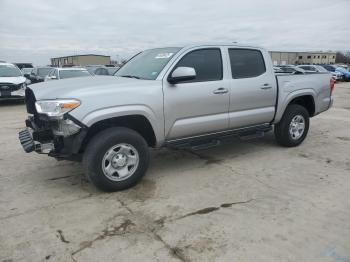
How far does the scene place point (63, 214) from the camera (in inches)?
144

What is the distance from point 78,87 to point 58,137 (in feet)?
2.06

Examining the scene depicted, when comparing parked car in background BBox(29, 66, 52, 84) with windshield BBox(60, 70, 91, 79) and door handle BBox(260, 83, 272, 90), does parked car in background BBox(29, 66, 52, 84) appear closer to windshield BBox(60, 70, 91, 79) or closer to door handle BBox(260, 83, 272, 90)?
windshield BBox(60, 70, 91, 79)

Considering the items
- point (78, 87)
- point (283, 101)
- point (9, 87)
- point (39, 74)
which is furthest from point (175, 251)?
point (39, 74)

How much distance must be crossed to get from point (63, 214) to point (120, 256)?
108cm

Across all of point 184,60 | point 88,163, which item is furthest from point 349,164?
point 88,163

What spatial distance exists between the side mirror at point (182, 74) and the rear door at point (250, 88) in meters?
0.99

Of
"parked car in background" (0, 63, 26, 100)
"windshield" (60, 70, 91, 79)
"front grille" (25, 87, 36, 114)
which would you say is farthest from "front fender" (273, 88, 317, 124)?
"parked car in background" (0, 63, 26, 100)

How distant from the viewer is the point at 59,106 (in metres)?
3.80

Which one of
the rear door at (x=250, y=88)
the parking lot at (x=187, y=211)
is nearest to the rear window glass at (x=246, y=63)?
the rear door at (x=250, y=88)

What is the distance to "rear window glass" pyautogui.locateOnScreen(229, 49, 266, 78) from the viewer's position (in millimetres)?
5305

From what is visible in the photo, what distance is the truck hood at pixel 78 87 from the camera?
12.8ft

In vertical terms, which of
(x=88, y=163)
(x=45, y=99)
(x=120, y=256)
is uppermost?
(x=45, y=99)

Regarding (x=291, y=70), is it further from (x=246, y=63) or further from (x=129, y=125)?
(x=129, y=125)

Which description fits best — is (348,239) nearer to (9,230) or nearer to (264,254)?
(264,254)
